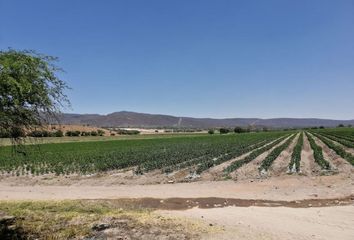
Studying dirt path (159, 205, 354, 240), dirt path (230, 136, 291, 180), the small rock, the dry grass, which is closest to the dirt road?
dirt path (159, 205, 354, 240)

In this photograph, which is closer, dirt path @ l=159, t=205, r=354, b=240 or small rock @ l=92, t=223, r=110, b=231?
dirt path @ l=159, t=205, r=354, b=240

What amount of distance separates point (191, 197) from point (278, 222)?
21.2 feet

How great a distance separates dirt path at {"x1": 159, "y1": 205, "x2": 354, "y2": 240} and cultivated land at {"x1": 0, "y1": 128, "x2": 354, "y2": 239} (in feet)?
0.09

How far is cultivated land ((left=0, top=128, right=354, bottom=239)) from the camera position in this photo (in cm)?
1205

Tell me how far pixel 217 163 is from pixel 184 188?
10.3 m

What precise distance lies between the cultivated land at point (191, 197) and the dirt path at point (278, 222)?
0.09 feet

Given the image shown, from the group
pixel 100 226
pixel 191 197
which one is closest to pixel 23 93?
pixel 100 226

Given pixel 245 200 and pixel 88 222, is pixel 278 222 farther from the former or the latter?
pixel 88 222

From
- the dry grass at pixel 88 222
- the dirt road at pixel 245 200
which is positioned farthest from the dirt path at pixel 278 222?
the dry grass at pixel 88 222

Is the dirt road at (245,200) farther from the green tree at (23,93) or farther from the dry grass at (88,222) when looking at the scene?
the green tree at (23,93)

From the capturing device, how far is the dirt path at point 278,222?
11289 mm

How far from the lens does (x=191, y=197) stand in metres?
18.9

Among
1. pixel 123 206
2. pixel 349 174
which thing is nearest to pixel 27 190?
pixel 123 206

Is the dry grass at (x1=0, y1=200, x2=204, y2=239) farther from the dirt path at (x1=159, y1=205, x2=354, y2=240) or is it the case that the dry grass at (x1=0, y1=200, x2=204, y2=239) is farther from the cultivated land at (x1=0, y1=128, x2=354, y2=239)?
the dirt path at (x1=159, y1=205, x2=354, y2=240)
